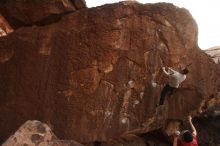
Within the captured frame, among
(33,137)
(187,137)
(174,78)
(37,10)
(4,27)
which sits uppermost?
(37,10)

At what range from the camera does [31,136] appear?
770 cm

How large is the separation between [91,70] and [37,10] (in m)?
3.09

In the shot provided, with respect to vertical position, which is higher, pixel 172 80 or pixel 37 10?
pixel 37 10

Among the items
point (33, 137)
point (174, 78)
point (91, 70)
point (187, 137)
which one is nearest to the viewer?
point (33, 137)

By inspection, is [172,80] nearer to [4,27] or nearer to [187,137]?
[187,137]

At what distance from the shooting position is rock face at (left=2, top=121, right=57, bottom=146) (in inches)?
298

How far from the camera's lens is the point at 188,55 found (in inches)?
475

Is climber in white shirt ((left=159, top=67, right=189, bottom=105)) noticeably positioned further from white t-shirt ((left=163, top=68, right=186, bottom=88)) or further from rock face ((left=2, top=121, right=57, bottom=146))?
rock face ((left=2, top=121, right=57, bottom=146))

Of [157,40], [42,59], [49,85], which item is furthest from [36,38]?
[157,40]

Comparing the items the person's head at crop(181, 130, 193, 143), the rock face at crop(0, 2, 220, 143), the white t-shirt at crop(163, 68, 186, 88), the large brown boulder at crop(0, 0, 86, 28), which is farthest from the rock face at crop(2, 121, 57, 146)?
the large brown boulder at crop(0, 0, 86, 28)

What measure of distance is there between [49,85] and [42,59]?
82 centimetres

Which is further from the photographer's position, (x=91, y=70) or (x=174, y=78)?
(x=174, y=78)

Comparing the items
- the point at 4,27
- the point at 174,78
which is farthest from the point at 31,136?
the point at 4,27

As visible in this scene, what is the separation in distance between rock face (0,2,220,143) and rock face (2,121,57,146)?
9.32ft
